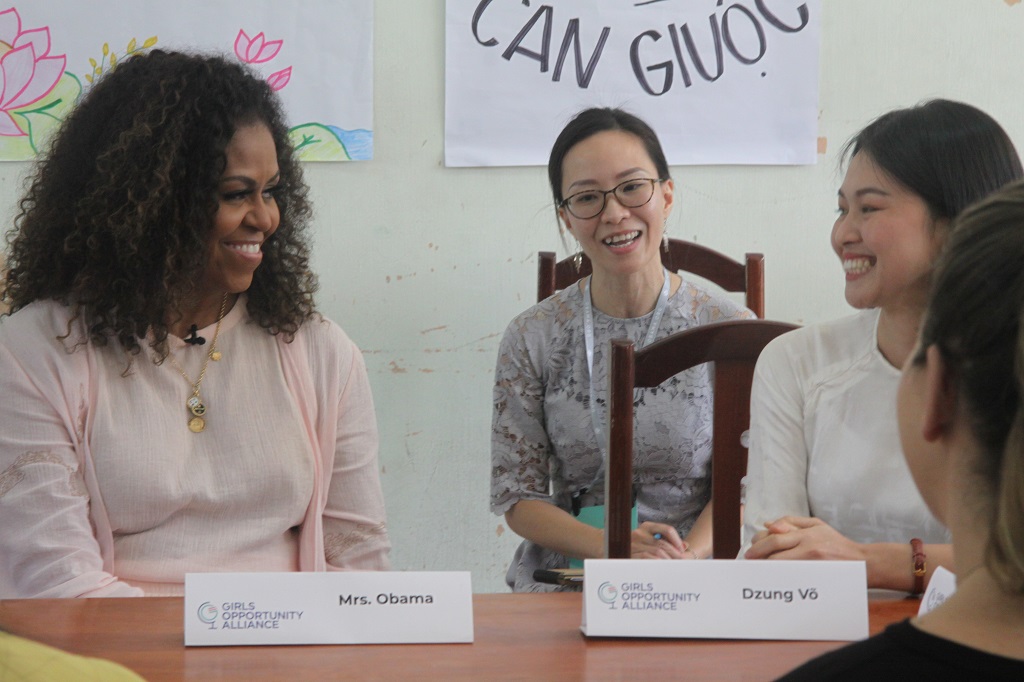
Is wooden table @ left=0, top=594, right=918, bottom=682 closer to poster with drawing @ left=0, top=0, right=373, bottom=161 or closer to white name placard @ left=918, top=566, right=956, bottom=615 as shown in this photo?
white name placard @ left=918, top=566, right=956, bottom=615

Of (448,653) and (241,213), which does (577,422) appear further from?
(448,653)

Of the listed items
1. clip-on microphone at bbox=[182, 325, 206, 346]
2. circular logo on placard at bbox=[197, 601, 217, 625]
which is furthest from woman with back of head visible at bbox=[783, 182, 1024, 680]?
clip-on microphone at bbox=[182, 325, 206, 346]

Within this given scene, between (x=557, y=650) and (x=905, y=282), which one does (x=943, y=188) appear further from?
(x=557, y=650)

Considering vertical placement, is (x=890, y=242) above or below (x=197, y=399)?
above

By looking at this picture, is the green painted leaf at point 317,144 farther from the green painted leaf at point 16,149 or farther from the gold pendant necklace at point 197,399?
the gold pendant necklace at point 197,399

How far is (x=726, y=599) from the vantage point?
1.06 meters

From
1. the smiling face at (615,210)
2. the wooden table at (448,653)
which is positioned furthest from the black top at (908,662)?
the smiling face at (615,210)

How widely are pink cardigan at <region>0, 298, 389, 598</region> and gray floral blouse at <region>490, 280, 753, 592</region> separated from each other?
36 centimetres


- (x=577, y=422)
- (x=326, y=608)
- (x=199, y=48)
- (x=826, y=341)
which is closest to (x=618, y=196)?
(x=577, y=422)

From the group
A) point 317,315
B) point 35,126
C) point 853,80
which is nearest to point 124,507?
point 317,315

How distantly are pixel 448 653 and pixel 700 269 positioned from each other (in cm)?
130

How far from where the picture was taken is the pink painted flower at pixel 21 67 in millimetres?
2232

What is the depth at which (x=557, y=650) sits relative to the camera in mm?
1028

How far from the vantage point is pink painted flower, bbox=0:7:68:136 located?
223 cm
